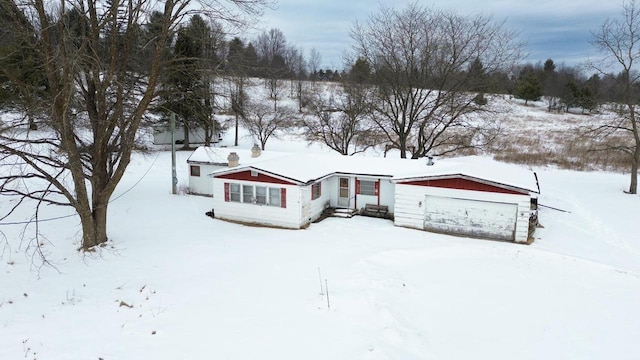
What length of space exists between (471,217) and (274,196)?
314 inches

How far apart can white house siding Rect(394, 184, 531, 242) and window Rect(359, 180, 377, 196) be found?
6.72ft

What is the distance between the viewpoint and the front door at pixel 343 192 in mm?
19891

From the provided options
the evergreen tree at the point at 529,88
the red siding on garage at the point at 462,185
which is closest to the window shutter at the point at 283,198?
the red siding on garage at the point at 462,185

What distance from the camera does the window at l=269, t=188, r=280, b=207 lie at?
56.8ft

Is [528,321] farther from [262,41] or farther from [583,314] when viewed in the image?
[262,41]

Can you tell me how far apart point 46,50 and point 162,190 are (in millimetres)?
13078

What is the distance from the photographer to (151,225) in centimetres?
1673

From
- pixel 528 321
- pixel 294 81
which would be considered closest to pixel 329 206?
pixel 528 321

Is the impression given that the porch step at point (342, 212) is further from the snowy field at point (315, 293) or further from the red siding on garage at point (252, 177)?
the red siding on garage at point (252, 177)

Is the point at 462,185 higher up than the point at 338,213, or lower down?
higher up

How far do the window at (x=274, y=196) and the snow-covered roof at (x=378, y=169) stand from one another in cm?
78

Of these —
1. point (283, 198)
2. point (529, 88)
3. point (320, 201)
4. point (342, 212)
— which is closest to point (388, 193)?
point (342, 212)

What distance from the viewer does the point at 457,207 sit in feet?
54.6

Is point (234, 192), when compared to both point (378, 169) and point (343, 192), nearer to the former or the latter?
point (343, 192)
